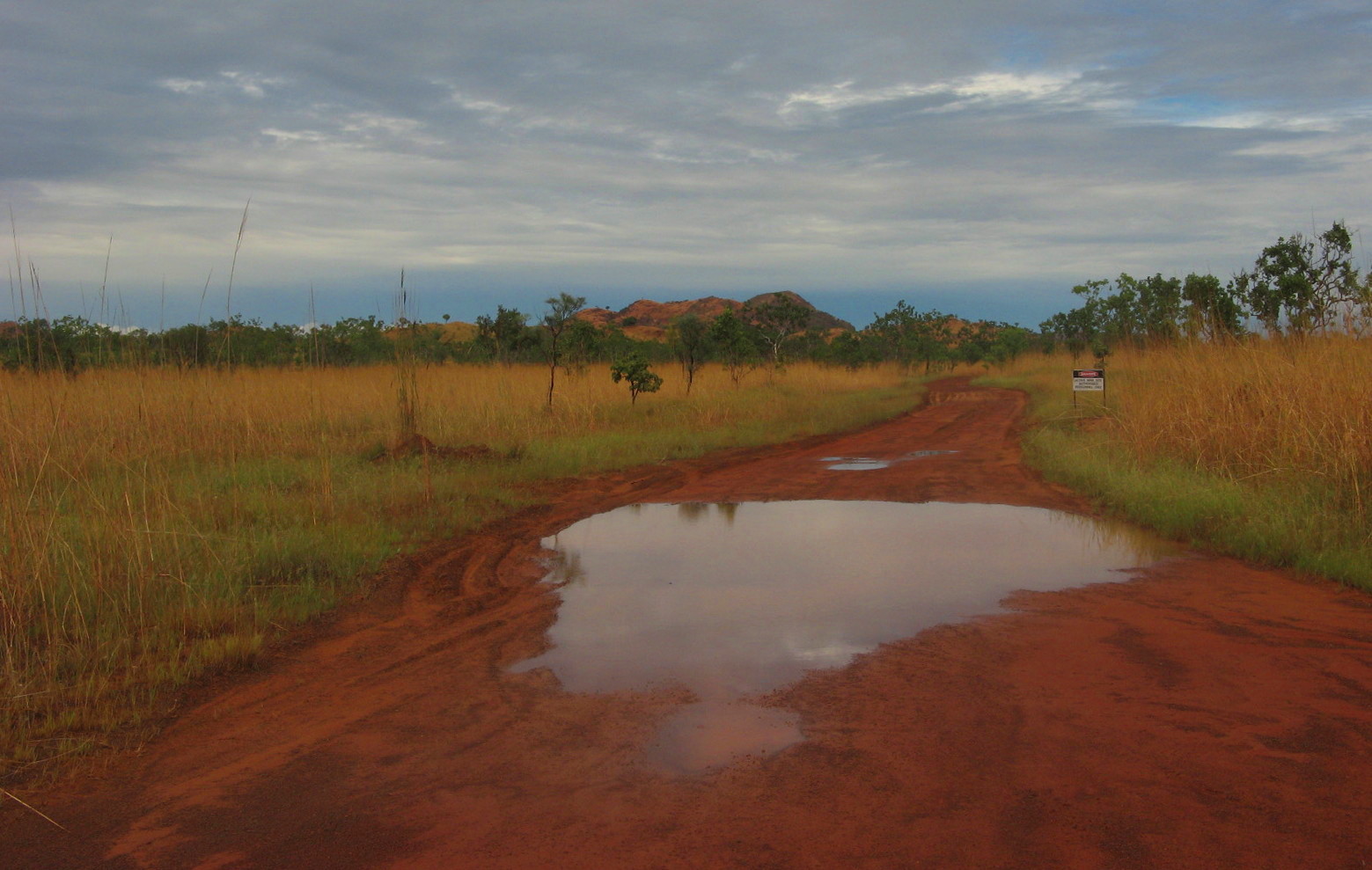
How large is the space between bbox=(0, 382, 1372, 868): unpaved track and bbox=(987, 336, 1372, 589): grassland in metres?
1.40

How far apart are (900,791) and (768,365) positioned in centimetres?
2586

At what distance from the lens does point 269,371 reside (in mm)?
15477

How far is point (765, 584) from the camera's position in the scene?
21.0ft

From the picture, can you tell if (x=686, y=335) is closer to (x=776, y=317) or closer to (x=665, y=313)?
(x=776, y=317)

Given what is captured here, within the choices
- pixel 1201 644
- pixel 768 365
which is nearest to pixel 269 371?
pixel 1201 644

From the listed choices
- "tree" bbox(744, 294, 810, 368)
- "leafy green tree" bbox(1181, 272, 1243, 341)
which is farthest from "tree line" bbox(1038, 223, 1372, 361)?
"tree" bbox(744, 294, 810, 368)

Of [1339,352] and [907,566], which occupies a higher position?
[1339,352]

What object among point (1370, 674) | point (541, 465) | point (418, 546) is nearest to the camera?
point (1370, 674)

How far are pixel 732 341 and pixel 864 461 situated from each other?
11.2m

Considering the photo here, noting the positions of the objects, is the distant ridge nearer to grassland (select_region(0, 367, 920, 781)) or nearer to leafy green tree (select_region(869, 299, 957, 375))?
leafy green tree (select_region(869, 299, 957, 375))

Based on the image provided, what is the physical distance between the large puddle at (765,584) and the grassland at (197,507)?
1723 millimetres

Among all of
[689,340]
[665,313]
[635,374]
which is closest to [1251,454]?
[635,374]

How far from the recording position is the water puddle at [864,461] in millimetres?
12478

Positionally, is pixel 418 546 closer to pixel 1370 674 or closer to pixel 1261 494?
pixel 1370 674
